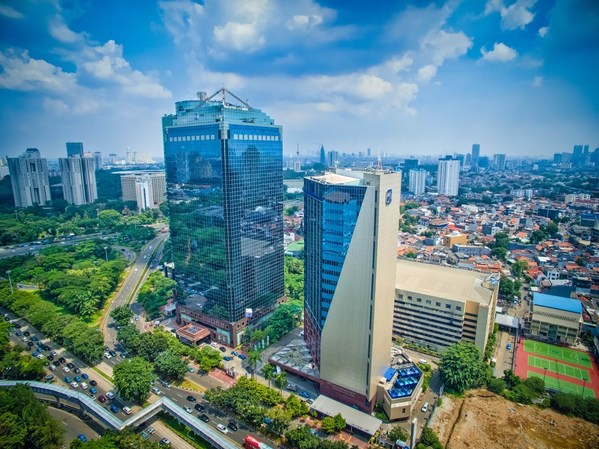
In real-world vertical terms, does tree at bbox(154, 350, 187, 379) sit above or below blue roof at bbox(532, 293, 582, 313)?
below

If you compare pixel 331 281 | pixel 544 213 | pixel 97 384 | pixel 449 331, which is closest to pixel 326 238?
pixel 331 281

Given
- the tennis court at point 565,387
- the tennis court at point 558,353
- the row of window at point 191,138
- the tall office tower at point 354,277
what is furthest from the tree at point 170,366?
the tennis court at point 558,353

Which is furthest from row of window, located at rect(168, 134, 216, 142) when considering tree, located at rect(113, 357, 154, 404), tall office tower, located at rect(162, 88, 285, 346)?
tree, located at rect(113, 357, 154, 404)

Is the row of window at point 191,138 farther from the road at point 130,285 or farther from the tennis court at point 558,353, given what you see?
the tennis court at point 558,353

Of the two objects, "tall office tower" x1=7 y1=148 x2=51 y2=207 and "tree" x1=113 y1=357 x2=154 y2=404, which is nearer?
"tree" x1=113 y1=357 x2=154 y2=404

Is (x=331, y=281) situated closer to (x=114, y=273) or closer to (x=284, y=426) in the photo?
(x=284, y=426)

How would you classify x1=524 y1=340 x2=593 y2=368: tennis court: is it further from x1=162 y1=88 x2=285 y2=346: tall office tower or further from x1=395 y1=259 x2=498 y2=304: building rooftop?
x1=162 y1=88 x2=285 y2=346: tall office tower
